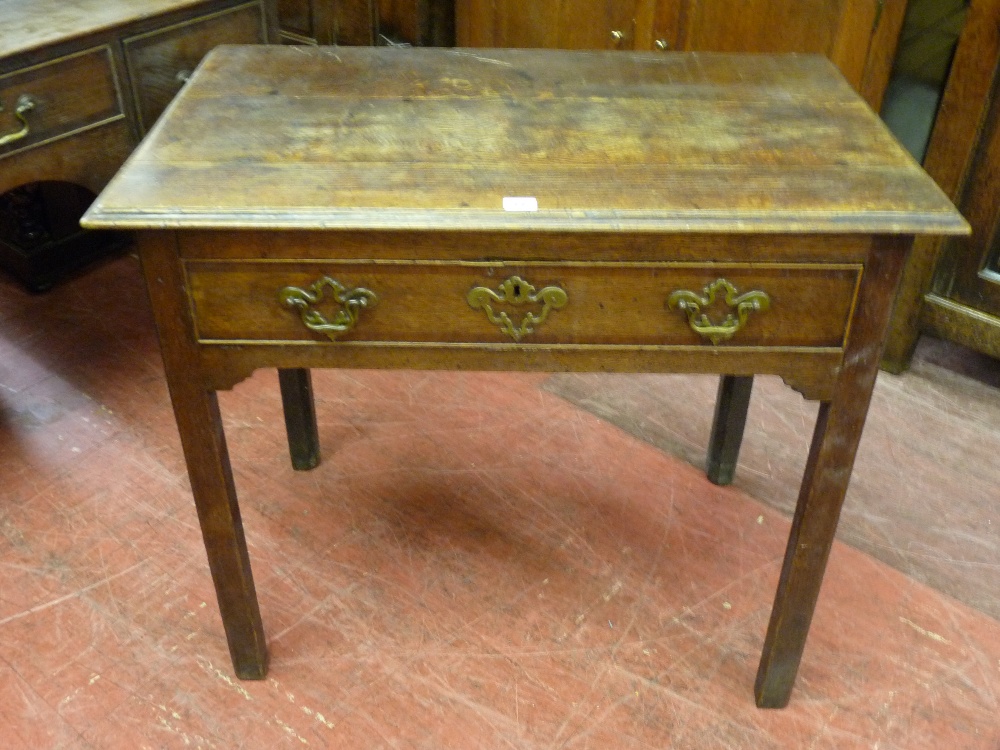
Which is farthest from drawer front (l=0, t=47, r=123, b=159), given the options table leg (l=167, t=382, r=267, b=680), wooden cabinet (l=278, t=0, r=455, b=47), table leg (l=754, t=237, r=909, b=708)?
table leg (l=754, t=237, r=909, b=708)

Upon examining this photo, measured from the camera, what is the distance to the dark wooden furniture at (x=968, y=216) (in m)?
2.09

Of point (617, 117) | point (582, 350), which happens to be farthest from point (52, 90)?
point (582, 350)

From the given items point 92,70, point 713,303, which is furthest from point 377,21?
point 713,303

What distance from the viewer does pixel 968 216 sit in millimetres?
2262

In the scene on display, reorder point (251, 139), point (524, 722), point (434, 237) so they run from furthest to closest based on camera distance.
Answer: point (524, 722)
point (251, 139)
point (434, 237)

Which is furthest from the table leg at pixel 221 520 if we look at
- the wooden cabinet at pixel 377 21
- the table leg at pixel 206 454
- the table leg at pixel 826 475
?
the wooden cabinet at pixel 377 21

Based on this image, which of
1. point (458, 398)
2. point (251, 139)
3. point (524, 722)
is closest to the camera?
point (251, 139)

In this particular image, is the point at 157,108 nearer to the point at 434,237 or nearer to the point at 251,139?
the point at 251,139

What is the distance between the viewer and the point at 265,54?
1.64 metres

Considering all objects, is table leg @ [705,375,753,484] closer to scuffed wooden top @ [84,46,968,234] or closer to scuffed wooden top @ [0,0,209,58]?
scuffed wooden top @ [84,46,968,234]

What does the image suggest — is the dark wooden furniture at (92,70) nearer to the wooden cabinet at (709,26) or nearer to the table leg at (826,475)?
the wooden cabinet at (709,26)

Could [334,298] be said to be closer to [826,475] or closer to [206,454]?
[206,454]

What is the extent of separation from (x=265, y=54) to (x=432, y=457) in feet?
3.06

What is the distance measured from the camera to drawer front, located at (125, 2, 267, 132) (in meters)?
2.27
